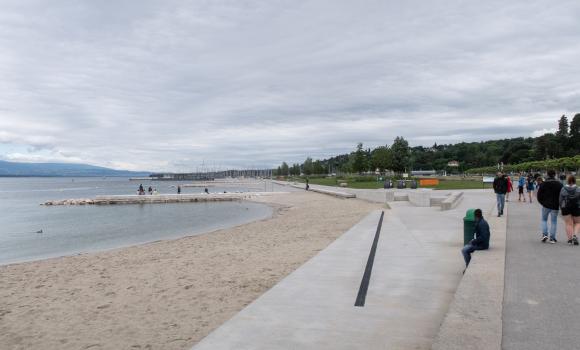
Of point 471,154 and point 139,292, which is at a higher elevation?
point 471,154

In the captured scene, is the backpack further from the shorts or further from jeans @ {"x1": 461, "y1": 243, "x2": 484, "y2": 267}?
jeans @ {"x1": 461, "y1": 243, "x2": 484, "y2": 267}

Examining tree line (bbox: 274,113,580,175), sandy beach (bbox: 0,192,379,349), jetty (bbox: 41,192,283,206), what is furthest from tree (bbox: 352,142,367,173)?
sandy beach (bbox: 0,192,379,349)

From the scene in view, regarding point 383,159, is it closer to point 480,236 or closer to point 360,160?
point 360,160

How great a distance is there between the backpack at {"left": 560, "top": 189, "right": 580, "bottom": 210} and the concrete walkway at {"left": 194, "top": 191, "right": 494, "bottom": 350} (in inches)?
89.8

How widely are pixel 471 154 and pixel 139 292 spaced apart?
6455 inches

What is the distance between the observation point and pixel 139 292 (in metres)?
9.45

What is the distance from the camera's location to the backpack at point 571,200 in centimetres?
894

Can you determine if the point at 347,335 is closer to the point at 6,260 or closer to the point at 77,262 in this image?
the point at 77,262

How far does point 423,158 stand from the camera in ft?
559

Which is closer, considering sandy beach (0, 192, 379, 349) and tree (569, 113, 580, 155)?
→ sandy beach (0, 192, 379, 349)

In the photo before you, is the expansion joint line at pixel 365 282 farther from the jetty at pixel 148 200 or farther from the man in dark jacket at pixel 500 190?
the jetty at pixel 148 200

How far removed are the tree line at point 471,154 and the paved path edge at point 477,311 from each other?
64600 millimetres

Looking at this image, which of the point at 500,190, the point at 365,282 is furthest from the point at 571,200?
the point at 500,190

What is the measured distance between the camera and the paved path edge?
4.14m
